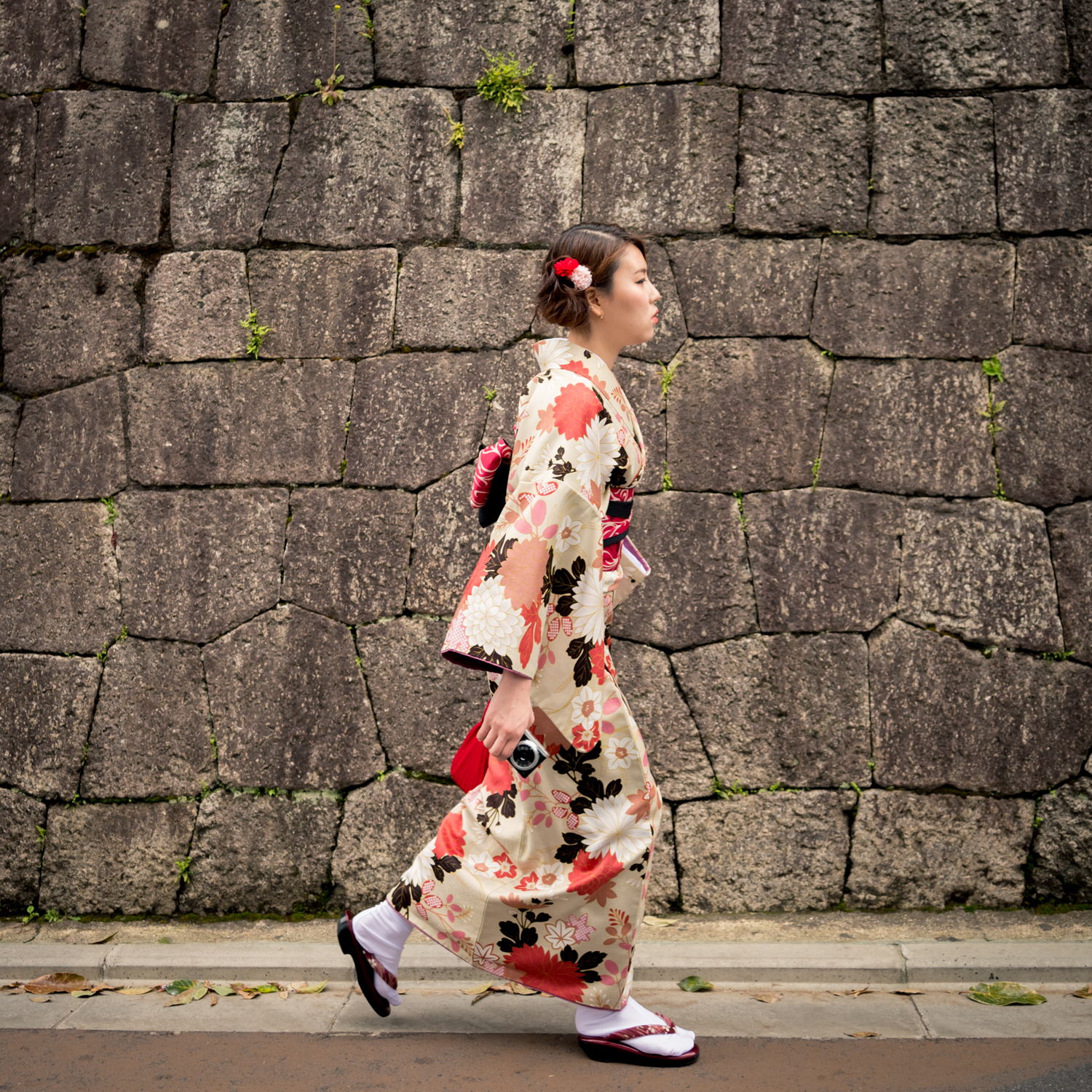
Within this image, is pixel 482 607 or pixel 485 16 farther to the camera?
pixel 485 16

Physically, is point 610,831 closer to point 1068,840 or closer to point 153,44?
point 1068,840

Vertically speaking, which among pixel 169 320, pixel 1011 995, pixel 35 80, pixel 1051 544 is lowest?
pixel 1011 995

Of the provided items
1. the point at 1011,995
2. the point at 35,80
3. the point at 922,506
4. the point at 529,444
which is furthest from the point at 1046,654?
the point at 35,80

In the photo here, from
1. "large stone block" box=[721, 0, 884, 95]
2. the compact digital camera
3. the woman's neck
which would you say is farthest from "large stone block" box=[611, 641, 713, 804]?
"large stone block" box=[721, 0, 884, 95]

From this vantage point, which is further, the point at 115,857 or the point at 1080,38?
the point at 115,857

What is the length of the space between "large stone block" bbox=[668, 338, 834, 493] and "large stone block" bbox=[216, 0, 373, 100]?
1541 mm

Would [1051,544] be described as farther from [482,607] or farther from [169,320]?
[169,320]

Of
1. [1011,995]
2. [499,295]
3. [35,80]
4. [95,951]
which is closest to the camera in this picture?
[1011,995]

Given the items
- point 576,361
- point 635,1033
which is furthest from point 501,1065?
point 576,361

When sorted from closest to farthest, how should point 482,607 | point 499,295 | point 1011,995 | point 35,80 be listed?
point 482,607 → point 1011,995 → point 499,295 → point 35,80

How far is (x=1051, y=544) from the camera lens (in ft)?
9.72

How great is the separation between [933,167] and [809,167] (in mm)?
397

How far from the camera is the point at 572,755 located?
2.12 m

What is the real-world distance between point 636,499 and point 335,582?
103cm
